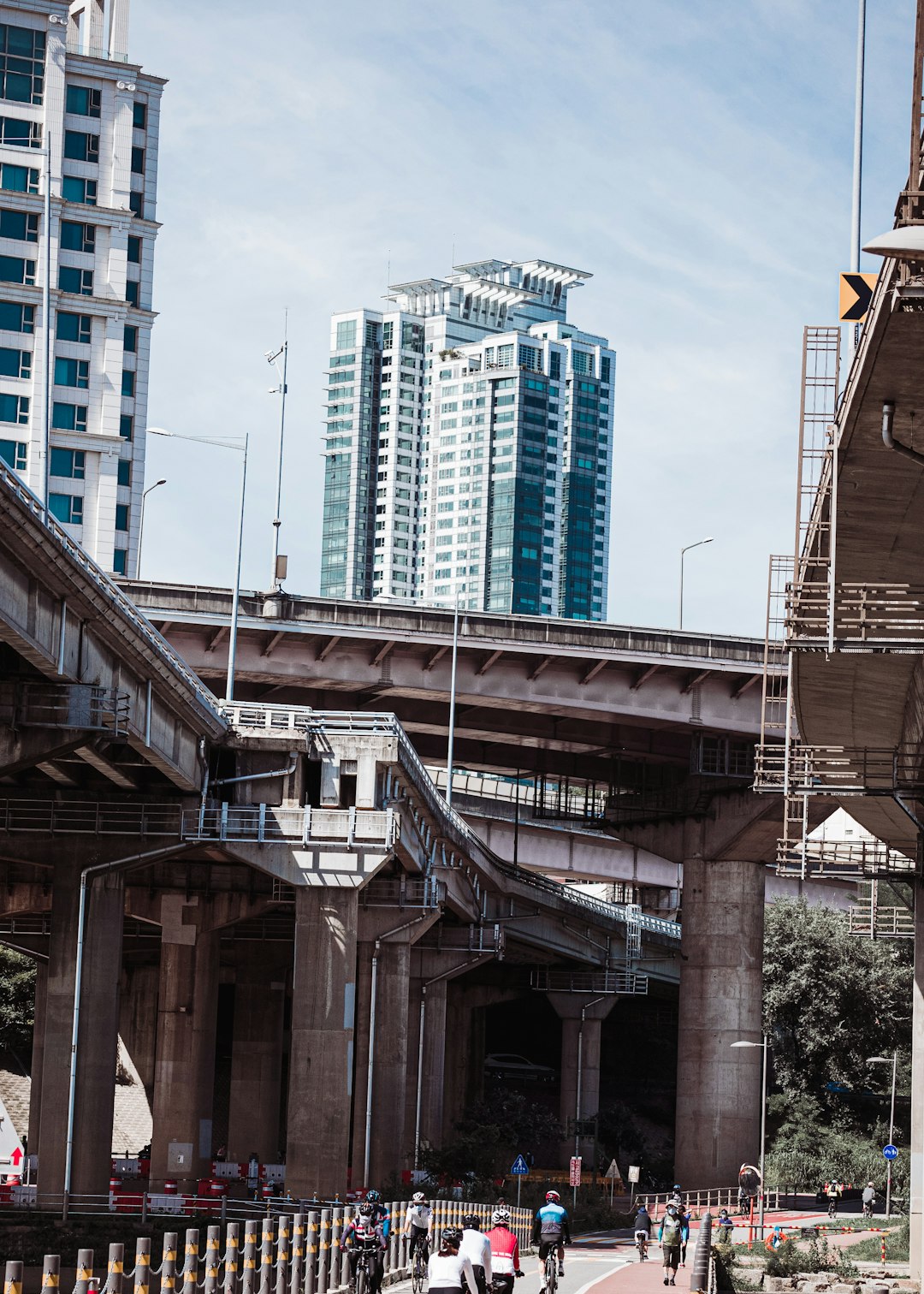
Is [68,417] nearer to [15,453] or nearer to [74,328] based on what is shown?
[15,453]

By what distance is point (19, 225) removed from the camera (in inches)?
3999

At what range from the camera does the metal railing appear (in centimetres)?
3378

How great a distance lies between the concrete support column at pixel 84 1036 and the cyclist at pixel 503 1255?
2495cm

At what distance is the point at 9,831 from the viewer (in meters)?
50.9

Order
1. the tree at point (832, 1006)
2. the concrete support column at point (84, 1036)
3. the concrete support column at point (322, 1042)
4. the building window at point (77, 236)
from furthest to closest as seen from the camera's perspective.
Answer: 1. the building window at point (77, 236)
2. the tree at point (832, 1006)
3. the concrete support column at point (84, 1036)
4. the concrete support column at point (322, 1042)

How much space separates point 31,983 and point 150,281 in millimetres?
37961

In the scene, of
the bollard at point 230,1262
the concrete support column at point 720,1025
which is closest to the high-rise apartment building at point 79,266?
the concrete support column at point 720,1025

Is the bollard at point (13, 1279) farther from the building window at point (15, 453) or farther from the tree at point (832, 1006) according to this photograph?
the building window at point (15, 453)

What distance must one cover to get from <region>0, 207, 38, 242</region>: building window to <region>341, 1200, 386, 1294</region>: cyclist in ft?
264

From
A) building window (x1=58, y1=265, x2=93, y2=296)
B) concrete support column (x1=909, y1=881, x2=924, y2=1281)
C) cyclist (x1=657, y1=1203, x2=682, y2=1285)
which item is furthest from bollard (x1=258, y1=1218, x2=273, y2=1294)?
building window (x1=58, y1=265, x2=93, y2=296)

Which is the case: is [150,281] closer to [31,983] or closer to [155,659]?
[31,983]

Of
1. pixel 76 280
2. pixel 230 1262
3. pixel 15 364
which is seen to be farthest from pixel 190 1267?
pixel 76 280

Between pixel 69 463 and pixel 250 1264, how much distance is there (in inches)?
3238

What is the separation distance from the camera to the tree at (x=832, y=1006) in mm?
82625
